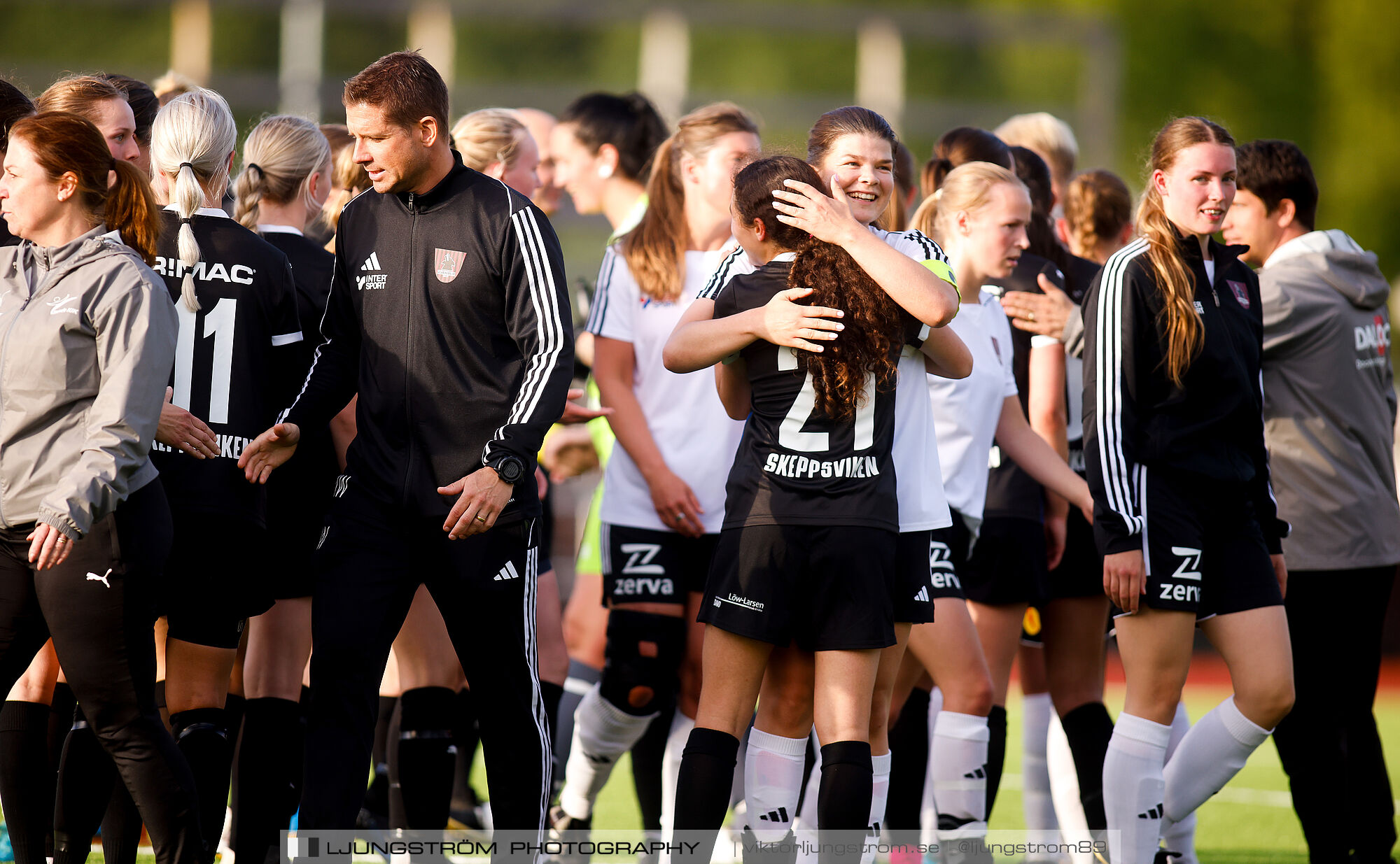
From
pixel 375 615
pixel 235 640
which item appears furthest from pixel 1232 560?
pixel 235 640

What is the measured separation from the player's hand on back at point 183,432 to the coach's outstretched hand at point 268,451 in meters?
0.10

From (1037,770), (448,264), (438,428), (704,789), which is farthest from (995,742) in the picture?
(448,264)

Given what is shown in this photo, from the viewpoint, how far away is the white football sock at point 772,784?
13.2 feet

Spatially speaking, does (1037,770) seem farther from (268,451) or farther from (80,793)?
(80,793)

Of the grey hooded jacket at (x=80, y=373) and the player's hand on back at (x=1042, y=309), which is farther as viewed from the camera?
the player's hand on back at (x=1042, y=309)

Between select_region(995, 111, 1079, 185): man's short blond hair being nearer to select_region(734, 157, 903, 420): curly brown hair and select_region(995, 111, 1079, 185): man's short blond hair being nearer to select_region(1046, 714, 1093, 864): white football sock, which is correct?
select_region(1046, 714, 1093, 864): white football sock

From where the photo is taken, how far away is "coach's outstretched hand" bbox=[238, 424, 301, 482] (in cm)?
411

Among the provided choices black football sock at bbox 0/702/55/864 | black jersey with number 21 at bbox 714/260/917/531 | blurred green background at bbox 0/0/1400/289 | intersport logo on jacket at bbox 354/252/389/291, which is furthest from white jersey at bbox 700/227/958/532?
blurred green background at bbox 0/0/1400/289

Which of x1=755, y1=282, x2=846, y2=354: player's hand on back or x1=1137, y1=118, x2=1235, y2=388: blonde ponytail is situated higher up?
x1=1137, y1=118, x2=1235, y2=388: blonde ponytail

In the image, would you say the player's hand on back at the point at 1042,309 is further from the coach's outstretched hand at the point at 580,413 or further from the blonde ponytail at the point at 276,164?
the blonde ponytail at the point at 276,164

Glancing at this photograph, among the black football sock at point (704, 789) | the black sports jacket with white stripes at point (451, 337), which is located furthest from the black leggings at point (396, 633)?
the black football sock at point (704, 789)

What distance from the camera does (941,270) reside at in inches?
157

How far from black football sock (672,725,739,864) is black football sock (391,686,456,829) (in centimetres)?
94

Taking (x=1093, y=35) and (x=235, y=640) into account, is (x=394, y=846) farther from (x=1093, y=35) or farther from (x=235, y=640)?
(x=1093, y=35)
